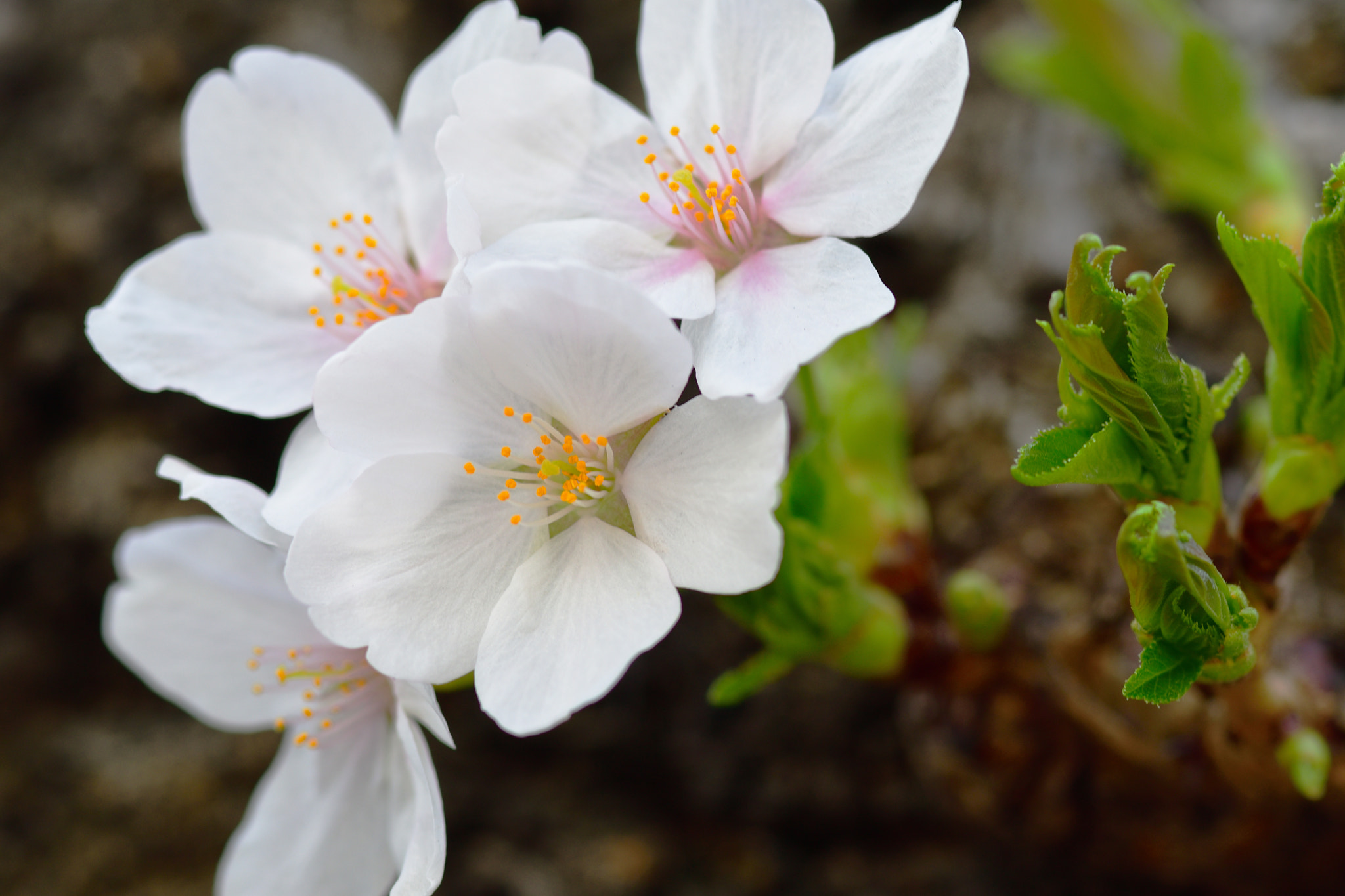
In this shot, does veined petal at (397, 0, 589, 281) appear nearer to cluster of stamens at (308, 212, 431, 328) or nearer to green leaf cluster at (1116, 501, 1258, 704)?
cluster of stamens at (308, 212, 431, 328)

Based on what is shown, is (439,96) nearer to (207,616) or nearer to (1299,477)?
(207,616)

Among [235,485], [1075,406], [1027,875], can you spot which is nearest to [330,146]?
[235,485]

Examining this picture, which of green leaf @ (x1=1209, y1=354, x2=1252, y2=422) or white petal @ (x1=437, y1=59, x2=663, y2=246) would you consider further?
white petal @ (x1=437, y1=59, x2=663, y2=246)

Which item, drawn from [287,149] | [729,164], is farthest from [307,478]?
[729,164]

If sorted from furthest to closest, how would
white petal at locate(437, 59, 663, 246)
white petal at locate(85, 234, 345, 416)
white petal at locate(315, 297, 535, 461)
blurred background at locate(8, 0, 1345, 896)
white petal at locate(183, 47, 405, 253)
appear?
blurred background at locate(8, 0, 1345, 896), white petal at locate(183, 47, 405, 253), white petal at locate(85, 234, 345, 416), white petal at locate(437, 59, 663, 246), white petal at locate(315, 297, 535, 461)

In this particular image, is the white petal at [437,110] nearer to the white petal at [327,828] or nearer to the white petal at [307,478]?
the white petal at [307,478]

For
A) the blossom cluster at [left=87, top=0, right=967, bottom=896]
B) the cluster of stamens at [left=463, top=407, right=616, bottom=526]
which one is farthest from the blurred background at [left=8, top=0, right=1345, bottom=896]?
the cluster of stamens at [left=463, top=407, right=616, bottom=526]
